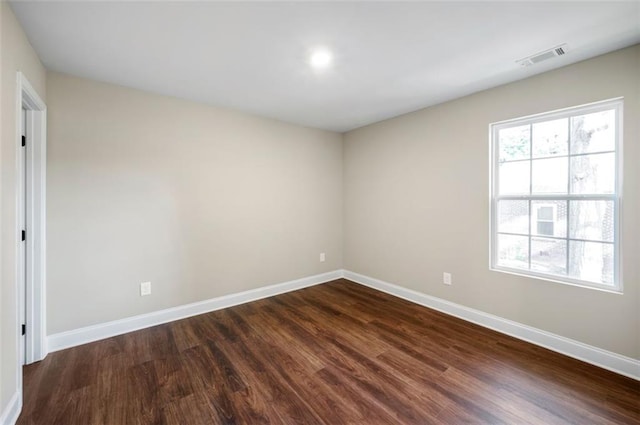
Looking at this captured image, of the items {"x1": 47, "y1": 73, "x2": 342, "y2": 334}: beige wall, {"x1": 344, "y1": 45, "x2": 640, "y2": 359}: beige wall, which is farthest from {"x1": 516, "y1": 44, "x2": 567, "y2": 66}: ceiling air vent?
{"x1": 47, "y1": 73, "x2": 342, "y2": 334}: beige wall

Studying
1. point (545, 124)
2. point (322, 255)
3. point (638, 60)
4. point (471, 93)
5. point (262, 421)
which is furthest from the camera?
point (322, 255)

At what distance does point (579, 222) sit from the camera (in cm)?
224

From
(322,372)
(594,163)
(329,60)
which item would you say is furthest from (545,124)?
(322,372)

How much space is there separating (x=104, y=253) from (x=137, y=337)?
880 millimetres

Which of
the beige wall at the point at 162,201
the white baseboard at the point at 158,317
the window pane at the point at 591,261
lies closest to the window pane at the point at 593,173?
the window pane at the point at 591,261

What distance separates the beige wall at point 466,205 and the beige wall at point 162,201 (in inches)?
38.5

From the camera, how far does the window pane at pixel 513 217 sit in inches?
101

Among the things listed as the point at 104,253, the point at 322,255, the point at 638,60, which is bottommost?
the point at 322,255

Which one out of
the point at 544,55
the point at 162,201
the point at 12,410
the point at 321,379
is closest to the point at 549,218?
the point at 544,55

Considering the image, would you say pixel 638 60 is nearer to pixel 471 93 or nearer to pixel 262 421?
pixel 471 93

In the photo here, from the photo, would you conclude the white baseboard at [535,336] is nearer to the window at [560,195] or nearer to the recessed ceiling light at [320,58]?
the window at [560,195]

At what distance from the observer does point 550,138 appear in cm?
241

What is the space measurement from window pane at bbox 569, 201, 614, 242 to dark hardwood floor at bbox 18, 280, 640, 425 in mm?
1052

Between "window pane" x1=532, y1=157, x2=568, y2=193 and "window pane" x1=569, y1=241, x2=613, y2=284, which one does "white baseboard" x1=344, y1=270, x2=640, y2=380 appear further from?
"window pane" x1=532, y1=157, x2=568, y2=193
